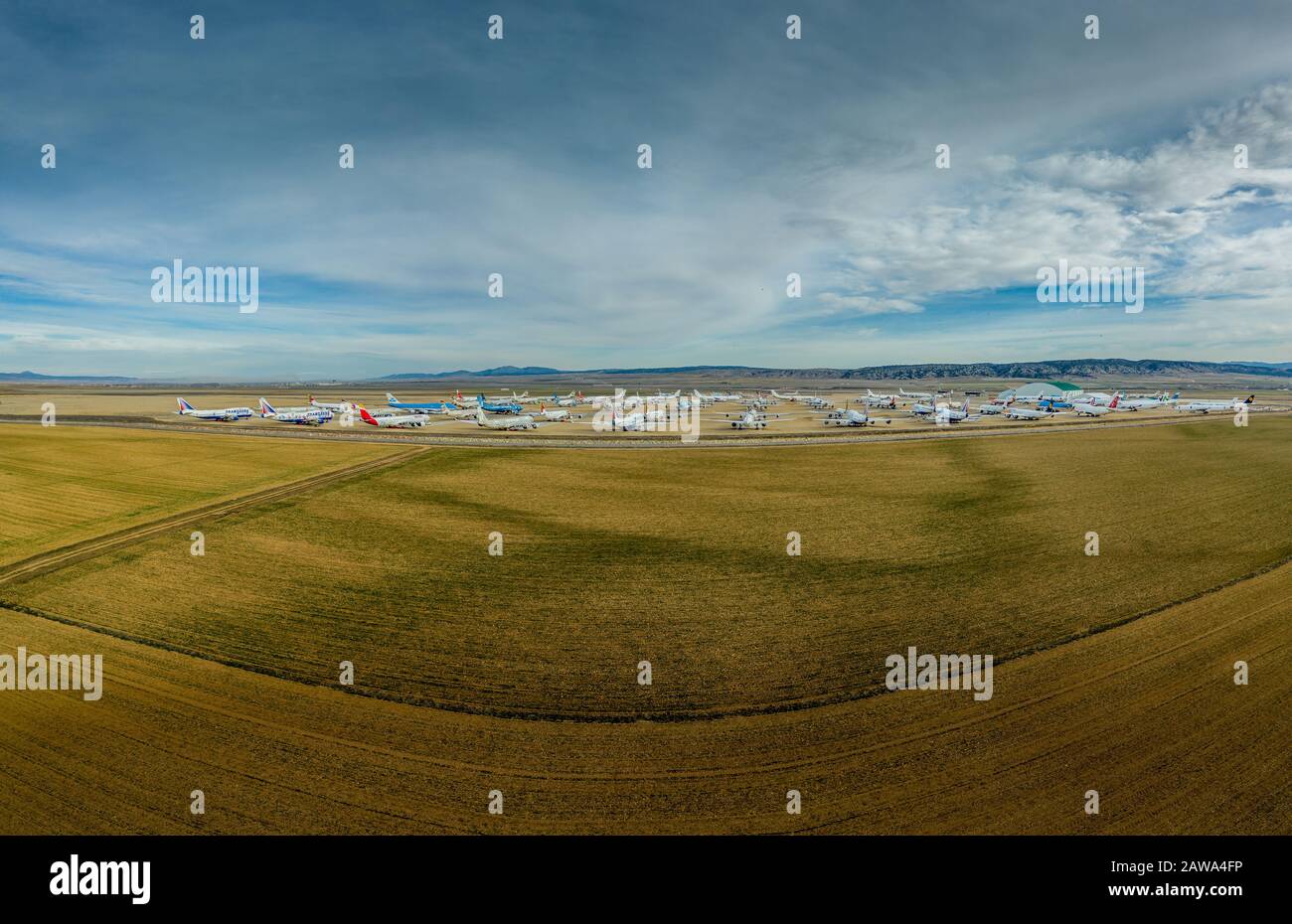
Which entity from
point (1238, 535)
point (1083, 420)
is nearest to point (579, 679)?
point (1238, 535)

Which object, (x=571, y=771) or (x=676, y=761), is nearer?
(x=571, y=771)

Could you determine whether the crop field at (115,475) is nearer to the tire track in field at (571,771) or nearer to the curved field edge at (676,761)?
the tire track in field at (571,771)

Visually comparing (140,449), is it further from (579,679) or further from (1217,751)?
(1217,751)

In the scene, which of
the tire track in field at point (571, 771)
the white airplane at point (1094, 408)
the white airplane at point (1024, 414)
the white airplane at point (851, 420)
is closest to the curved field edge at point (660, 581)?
the tire track in field at point (571, 771)

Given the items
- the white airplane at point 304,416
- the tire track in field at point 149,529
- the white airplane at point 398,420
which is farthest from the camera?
the white airplane at point 304,416

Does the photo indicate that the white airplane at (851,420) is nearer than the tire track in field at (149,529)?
No

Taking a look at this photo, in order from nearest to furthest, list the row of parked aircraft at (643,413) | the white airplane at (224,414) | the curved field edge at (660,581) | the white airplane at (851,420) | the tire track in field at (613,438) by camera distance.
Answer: the curved field edge at (660,581) < the tire track in field at (613,438) < the row of parked aircraft at (643,413) < the white airplane at (851,420) < the white airplane at (224,414)

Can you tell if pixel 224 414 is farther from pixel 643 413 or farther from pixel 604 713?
pixel 604 713

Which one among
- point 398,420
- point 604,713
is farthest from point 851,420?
point 604,713

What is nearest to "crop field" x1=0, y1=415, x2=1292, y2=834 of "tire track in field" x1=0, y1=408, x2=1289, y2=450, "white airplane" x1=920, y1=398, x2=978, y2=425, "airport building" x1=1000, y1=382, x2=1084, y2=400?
"tire track in field" x1=0, y1=408, x2=1289, y2=450
